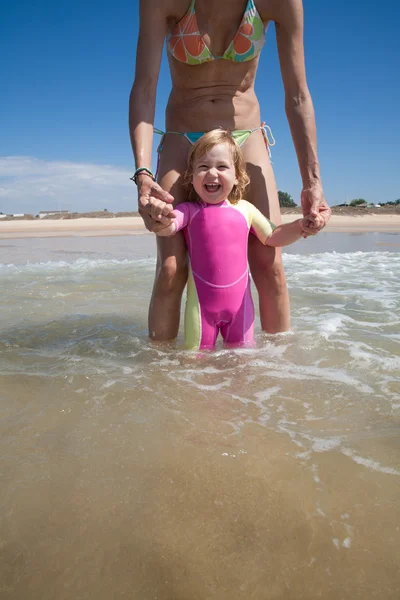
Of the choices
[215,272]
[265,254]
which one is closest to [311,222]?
[265,254]

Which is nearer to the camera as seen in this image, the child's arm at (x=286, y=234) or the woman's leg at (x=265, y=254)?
the child's arm at (x=286, y=234)

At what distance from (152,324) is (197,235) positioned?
584 millimetres

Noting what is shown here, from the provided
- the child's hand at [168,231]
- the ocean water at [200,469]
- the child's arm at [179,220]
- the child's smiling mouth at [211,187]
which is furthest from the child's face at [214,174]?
the ocean water at [200,469]

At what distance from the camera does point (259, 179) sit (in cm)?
280

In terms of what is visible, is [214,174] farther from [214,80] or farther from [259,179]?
[214,80]

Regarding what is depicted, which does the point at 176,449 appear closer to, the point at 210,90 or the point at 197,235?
the point at 197,235

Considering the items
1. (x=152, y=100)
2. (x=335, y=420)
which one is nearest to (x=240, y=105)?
(x=152, y=100)

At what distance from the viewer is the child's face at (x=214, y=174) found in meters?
2.49

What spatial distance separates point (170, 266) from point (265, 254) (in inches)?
23.0

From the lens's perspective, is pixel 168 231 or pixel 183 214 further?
pixel 183 214

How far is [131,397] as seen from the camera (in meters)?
1.92

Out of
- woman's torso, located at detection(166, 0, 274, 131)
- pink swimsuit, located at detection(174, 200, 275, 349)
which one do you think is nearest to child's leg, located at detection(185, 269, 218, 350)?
pink swimsuit, located at detection(174, 200, 275, 349)

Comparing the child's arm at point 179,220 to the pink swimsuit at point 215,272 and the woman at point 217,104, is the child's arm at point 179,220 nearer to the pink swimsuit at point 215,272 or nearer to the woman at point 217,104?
the pink swimsuit at point 215,272

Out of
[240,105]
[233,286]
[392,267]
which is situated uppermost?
[240,105]
